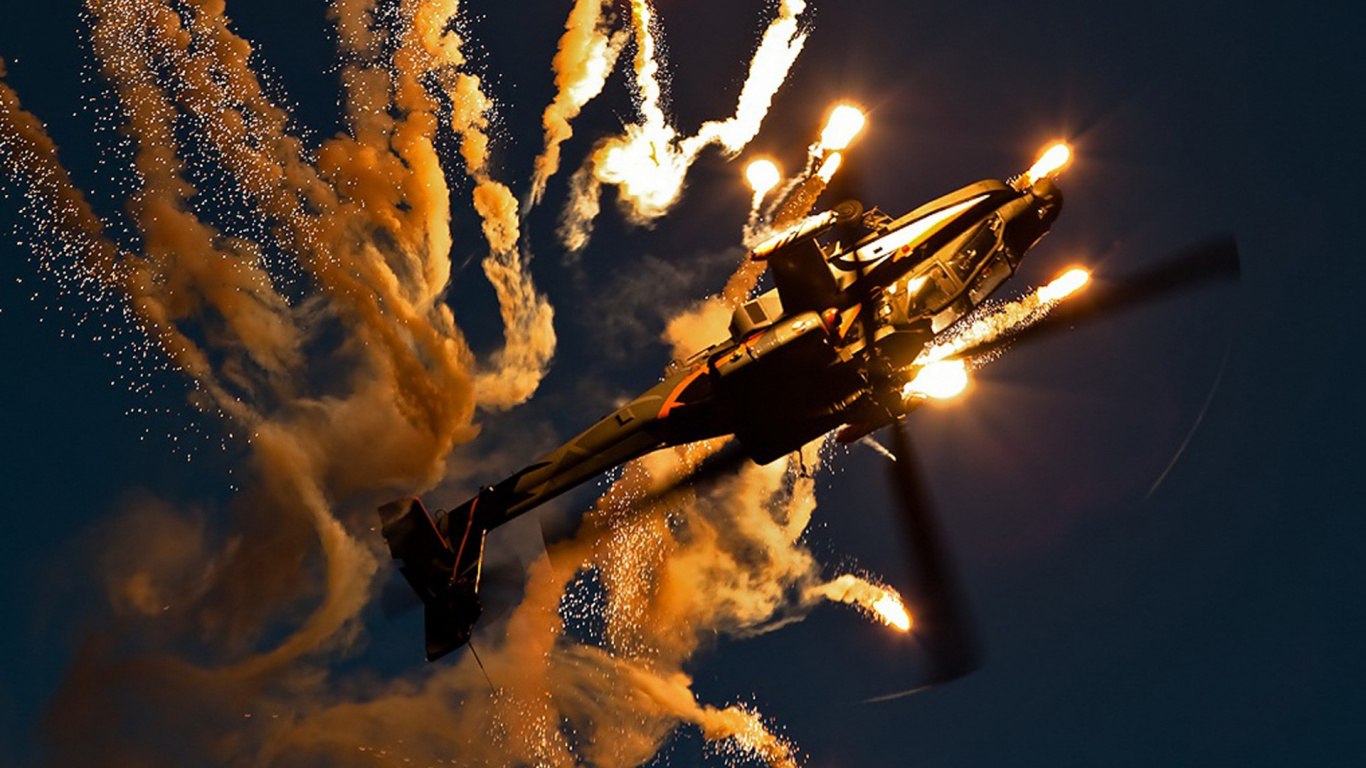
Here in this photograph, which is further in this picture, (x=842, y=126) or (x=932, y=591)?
(x=932, y=591)

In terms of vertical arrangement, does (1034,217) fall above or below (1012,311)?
above

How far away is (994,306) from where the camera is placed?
1739cm

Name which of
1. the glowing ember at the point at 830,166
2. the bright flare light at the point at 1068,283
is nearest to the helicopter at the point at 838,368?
the glowing ember at the point at 830,166

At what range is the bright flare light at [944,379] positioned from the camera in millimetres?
12156

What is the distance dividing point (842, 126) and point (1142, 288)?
5447 mm

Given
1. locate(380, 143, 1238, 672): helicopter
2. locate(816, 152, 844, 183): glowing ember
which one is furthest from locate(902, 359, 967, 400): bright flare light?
locate(816, 152, 844, 183): glowing ember

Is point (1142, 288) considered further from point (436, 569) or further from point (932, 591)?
point (436, 569)

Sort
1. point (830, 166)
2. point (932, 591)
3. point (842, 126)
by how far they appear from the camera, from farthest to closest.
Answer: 1. point (830, 166)
2. point (932, 591)
3. point (842, 126)

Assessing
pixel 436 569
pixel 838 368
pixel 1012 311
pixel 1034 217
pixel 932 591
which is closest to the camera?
pixel 932 591

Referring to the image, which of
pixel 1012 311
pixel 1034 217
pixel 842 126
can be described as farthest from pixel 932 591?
pixel 1034 217

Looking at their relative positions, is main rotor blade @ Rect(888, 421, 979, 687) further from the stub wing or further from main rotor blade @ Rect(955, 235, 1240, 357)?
the stub wing

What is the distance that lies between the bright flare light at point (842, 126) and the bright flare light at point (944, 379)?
11.9 feet

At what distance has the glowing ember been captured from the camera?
12.8 meters

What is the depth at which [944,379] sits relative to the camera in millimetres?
12203
